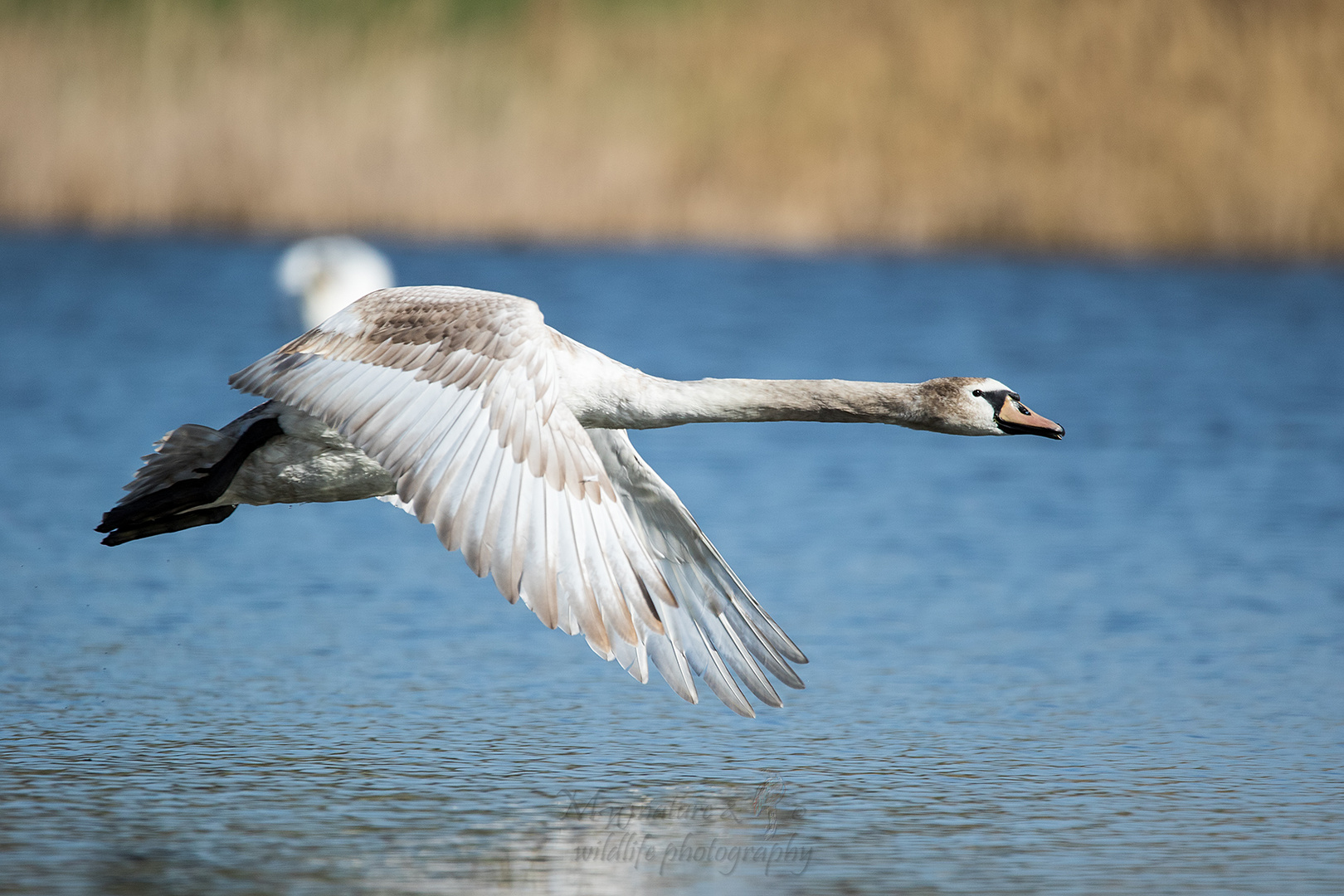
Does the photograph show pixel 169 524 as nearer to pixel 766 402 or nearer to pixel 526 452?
pixel 526 452

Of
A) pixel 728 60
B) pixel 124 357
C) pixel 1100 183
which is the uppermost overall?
pixel 728 60

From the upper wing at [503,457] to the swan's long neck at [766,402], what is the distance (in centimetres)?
37

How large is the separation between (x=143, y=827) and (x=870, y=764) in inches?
95.8

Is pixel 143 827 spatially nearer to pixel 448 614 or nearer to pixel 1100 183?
pixel 448 614

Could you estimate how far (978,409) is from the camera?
252 inches

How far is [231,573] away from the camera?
9273 mm

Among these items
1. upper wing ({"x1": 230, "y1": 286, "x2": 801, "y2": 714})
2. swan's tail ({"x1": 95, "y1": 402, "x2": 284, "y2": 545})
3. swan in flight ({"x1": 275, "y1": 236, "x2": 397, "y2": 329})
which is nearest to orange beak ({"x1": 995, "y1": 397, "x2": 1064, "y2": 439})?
upper wing ({"x1": 230, "y1": 286, "x2": 801, "y2": 714})

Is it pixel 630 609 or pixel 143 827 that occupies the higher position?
pixel 630 609

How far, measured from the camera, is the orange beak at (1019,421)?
6352 millimetres

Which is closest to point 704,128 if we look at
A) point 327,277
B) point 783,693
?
point 327,277

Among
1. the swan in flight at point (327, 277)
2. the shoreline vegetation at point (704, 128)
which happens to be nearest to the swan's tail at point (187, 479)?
the swan in flight at point (327, 277)

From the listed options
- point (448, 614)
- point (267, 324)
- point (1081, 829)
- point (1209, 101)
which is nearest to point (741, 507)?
point (448, 614)

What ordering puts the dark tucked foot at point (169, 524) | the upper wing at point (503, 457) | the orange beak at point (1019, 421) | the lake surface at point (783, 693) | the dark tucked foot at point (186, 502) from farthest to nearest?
the dark tucked foot at point (169, 524)
the dark tucked foot at point (186, 502)
the orange beak at point (1019, 421)
the lake surface at point (783, 693)
the upper wing at point (503, 457)

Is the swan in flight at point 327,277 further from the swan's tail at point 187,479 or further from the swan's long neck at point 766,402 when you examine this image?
Result: the swan's long neck at point 766,402
